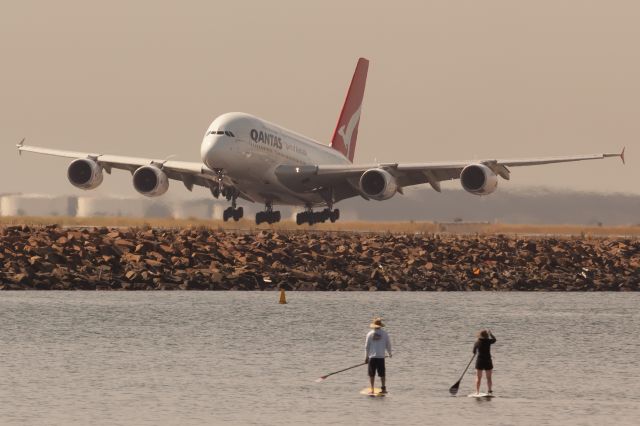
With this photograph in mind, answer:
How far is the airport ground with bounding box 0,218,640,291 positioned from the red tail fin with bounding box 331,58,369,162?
1735 cm

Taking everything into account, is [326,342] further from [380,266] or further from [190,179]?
[190,179]

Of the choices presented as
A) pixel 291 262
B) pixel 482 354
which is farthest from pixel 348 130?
pixel 482 354

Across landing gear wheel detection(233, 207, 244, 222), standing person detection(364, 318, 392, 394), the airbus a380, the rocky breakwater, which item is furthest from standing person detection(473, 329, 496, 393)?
landing gear wheel detection(233, 207, 244, 222)

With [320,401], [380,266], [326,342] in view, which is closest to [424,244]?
[380,266]

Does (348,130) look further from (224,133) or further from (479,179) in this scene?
(224,133)

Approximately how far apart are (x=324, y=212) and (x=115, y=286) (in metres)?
21.1

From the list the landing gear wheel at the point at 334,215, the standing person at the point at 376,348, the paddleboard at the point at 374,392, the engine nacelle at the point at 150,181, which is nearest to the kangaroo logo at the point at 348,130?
the landing gear wheel at the point at 334,215

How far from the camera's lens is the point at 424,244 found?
237 feet

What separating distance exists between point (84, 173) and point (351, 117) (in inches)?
1058

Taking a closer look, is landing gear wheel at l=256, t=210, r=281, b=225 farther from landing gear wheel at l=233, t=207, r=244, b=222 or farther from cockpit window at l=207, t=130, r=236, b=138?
cockpit window at l=207, t=130, r=236, b=138

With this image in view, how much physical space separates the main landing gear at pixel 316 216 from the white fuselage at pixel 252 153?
2740 mm

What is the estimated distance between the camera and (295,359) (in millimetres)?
37156

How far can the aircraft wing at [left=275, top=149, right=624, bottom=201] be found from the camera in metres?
71.2

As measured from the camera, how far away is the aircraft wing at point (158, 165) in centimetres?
7338
